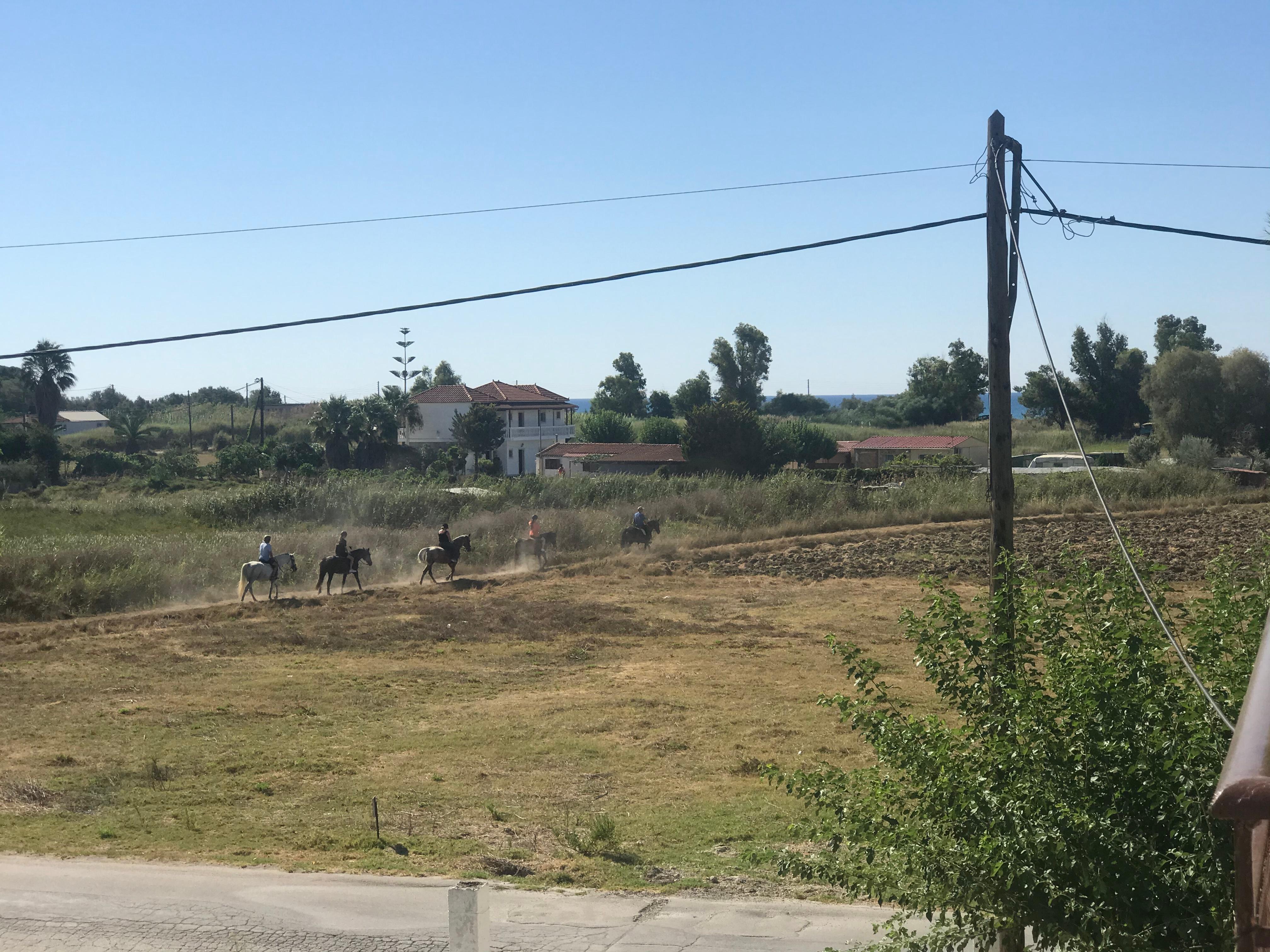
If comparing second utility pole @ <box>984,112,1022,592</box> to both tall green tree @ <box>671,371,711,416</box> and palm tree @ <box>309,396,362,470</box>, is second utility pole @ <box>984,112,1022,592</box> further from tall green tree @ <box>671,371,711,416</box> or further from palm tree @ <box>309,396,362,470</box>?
tall green tree @ <box>671,371,711,416</box>

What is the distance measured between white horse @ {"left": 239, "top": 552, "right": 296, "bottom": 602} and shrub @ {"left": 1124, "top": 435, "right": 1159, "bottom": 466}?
5866 centimetres

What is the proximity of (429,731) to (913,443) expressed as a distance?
78046mm

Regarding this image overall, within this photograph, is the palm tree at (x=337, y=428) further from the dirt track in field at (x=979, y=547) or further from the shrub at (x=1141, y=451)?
the shrub at (x=1141, y=451)

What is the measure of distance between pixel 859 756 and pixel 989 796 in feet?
32.1

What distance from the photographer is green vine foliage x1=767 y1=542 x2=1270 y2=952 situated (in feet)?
17.8

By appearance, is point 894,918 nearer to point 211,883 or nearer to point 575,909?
point 575,909

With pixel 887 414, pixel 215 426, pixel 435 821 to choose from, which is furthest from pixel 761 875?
pixel 887 414

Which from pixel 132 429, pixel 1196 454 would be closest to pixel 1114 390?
pixel 1196 454

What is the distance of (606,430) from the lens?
9956 cm

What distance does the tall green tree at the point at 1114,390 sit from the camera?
3893 inches

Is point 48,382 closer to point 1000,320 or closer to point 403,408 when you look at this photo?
point 403,408

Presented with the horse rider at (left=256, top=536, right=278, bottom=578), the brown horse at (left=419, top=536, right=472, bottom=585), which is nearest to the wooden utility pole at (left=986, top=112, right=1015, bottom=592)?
the horse rider at (left=256, top=536, right=278, bottom=578)

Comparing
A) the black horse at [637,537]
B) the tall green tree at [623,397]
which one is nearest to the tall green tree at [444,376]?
the tall green tree at [623,397]

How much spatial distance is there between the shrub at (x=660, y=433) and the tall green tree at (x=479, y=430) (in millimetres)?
16732
